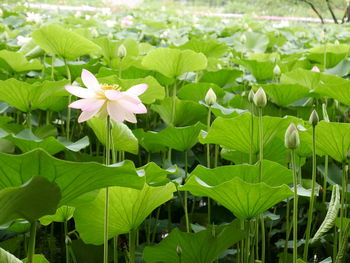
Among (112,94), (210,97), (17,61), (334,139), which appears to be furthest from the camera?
(17,61)

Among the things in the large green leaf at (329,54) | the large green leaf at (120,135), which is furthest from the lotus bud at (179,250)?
the large green leaf at (329,54)

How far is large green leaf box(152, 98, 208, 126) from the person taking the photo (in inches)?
52.0

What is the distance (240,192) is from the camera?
2.67ft

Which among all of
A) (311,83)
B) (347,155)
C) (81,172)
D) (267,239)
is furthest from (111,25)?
(81,172)

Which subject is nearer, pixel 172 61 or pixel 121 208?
pixel 121 208

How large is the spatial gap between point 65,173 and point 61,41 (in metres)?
0.84

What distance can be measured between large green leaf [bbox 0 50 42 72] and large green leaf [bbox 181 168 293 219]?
784mm

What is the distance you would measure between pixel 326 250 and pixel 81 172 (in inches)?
34.8

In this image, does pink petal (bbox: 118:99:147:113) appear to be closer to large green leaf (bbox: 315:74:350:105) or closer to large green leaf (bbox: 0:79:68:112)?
large green leaf (bbox: 0:79:68:112)

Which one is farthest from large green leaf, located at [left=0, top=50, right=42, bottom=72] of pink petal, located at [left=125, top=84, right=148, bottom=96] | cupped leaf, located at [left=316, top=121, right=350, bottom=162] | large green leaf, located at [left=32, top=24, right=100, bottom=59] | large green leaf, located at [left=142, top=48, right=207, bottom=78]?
cupped leaf, located at [left=316, top=121, right=350, bottom=162]

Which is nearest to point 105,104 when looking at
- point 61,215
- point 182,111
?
point 61,215

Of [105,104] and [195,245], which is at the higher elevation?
[105,104]

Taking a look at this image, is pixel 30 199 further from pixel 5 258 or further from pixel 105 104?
pixel 105 104

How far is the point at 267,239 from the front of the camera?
1341mm
